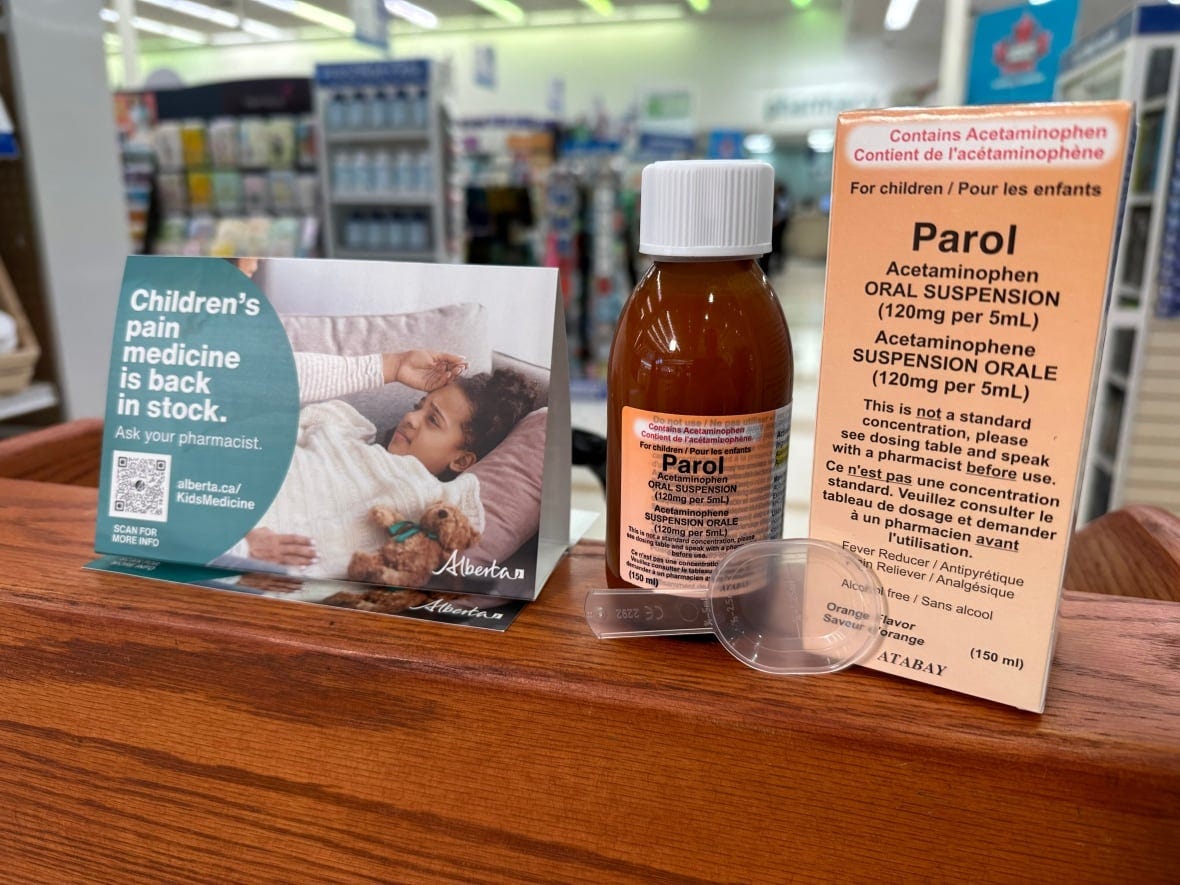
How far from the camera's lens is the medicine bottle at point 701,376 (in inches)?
18.4

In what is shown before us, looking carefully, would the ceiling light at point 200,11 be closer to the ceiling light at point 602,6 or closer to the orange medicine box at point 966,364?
the ceiling light at point 602,6

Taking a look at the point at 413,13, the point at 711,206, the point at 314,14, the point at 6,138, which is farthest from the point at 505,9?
the point at 711,206

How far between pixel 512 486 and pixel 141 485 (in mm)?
285

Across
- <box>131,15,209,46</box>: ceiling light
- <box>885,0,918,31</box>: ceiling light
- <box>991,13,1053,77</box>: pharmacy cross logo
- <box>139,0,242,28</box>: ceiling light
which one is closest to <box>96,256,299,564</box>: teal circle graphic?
<box>991,13,1053,77</box>: pharmacy cross logo

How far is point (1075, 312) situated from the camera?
38 centimetres

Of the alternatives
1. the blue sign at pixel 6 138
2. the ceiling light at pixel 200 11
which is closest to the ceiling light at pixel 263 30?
the ceiling light at pixel 200 11

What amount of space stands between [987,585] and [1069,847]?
0.13m

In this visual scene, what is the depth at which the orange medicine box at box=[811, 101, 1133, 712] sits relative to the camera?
382mm

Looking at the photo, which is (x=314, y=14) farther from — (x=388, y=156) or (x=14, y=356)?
(x=14, y=356)

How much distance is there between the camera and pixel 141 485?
61 cm

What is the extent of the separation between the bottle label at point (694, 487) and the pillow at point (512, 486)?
0.23ft

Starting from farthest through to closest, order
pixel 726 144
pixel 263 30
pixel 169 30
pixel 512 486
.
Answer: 1. pixel 263 30
2. pixel 169 30
3. pixel 726 144
4. pixel 512 486

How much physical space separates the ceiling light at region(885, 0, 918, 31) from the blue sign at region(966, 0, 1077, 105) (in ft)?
22.7

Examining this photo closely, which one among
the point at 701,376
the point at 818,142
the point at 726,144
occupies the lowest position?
the point at 701,376
